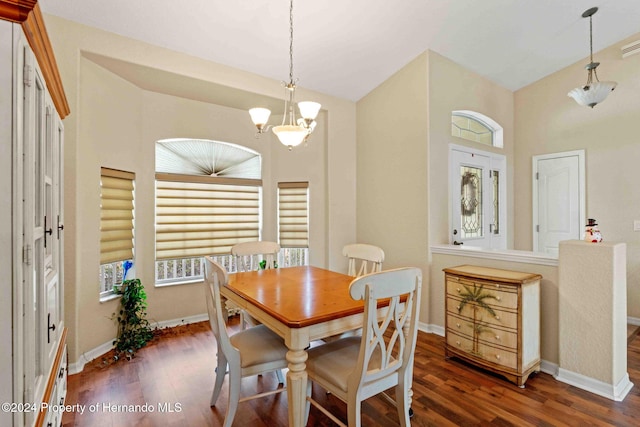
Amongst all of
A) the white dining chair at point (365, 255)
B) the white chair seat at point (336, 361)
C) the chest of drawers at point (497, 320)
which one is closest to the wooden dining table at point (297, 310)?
the white chair seat at point (336, 361)

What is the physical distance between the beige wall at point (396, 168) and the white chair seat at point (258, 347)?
6.93 feet

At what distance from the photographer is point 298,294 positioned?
83.5 inches

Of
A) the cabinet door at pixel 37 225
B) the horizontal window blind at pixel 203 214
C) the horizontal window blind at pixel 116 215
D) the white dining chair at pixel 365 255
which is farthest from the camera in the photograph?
the horizontal window blind at pixel 203 214

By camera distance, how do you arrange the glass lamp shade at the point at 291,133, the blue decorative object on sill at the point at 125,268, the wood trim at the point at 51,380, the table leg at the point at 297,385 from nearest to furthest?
1. the wood trim at the point at 51,380
2. the table leg at the point at 297,385
3. the glass lamp shade at the point at 291,133
4. the blue decorative object on sill at the point at 125,268

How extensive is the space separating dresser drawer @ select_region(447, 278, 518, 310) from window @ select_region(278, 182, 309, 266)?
209 cm

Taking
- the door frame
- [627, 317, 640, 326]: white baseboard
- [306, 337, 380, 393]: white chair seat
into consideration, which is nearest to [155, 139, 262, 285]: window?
[306, 337, 380, 393]: white chair seat

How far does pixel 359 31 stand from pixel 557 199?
3.63 m

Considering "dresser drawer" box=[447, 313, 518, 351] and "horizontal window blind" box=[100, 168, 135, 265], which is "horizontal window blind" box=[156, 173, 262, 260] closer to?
"horizontal window blind" box=[100, 168, 135, 265]

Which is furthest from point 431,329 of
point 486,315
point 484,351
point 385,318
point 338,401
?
point 385,318

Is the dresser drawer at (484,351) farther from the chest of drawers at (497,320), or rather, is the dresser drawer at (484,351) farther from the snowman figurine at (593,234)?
the snowman figurine at (593,234)

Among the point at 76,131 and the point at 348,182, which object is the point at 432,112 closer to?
the point at 348,182

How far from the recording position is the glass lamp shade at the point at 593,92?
3092mm

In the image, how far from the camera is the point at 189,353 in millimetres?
2975

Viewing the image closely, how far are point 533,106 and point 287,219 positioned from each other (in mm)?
3990
